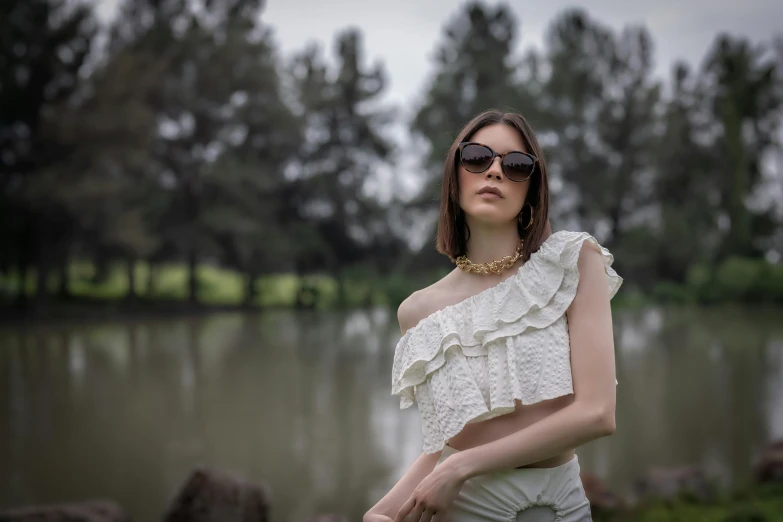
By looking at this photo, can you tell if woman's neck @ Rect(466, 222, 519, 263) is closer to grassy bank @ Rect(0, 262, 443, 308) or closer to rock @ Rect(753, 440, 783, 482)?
rock @ Rect(753, 440, 783, 482)

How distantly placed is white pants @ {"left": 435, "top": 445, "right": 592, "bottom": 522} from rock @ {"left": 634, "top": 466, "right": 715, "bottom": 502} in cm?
471

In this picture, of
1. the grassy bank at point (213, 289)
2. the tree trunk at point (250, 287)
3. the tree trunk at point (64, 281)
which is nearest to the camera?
the grassy bank at point (213, 289)

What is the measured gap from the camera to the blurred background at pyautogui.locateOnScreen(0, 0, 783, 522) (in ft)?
26.1

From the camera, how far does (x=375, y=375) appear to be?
1202cm

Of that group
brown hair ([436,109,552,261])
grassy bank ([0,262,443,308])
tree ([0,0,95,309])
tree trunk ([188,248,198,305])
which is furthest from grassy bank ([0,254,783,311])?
brown hair ([436,109,552,261])

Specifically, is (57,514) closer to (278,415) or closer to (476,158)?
(476,158)

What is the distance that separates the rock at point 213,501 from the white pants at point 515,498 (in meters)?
3.19

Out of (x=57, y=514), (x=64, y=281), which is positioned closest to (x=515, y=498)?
(x=57, y=514)

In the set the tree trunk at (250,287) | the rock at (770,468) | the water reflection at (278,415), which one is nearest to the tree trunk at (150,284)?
the tree trunk at (250,287)

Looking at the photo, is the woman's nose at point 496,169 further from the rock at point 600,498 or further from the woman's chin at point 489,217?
the rock at point 600,498

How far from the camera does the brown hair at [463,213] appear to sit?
4.50ft

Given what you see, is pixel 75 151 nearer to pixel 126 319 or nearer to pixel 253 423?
pixel 126 319

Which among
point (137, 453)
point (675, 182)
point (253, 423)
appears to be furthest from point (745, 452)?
point (675, 182)

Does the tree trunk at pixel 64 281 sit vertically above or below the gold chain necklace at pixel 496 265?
below
